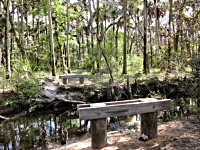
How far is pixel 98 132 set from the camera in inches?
179

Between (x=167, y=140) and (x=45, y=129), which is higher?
(x=167, y=140)

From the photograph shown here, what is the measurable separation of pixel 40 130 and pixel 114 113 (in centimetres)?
Answer: 450

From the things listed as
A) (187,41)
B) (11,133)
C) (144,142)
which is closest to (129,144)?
(144,142)

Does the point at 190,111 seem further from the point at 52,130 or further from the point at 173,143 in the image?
the point at 52,130

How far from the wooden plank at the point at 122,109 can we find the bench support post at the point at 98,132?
152 mm

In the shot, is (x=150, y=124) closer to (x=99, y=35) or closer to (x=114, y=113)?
(x=114, y=113)

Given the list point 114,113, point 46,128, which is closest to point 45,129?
point 46,128

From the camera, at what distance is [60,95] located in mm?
11422

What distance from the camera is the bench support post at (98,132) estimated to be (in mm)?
4508

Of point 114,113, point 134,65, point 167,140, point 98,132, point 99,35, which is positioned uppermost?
point 99,35

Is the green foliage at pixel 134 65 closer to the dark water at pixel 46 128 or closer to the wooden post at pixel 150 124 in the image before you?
the dark water at pixel 46 128

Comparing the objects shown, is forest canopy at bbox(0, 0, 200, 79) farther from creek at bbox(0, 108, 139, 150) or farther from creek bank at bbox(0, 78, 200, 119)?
creek at bbox(0, 108, 139, 150)

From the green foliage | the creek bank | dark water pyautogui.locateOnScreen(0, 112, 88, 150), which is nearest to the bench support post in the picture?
dark water pyautogui.locateOnScreen(0, 112, 88, 150)

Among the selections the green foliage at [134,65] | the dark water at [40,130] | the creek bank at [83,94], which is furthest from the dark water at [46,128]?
the green foliage at [134,65]
